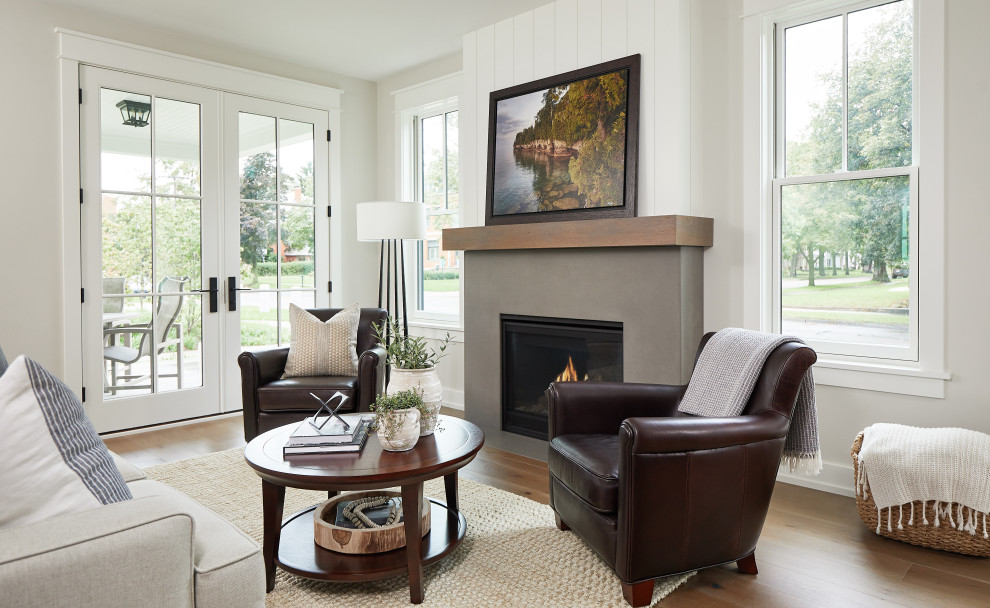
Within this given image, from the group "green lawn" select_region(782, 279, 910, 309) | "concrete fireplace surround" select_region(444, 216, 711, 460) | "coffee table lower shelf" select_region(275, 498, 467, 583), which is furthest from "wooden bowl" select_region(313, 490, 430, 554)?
"green lawn" select_region(782, 279, 910, 309)

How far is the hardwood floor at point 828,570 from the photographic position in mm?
2057

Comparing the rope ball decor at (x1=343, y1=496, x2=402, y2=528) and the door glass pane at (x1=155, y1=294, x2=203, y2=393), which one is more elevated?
the door glass pane at (x1=155, y1=294, x2=203, y2=393)

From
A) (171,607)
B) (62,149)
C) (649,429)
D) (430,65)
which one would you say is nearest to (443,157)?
(430,65)

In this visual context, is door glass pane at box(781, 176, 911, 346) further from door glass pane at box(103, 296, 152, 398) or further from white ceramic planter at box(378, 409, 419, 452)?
door glass pane at box(103, 296, 152, 398)

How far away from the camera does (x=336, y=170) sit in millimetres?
5395

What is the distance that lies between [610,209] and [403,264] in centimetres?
222

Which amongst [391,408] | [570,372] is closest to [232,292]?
[570,372]

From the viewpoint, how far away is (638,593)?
2006 mm

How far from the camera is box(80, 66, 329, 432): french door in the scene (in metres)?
4.17

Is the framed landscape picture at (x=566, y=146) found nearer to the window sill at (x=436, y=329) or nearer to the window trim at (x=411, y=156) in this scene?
the window sill at (x=436, y=329)

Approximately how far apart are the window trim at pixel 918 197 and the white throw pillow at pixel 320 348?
2.28m

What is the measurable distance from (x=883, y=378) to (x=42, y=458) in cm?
312

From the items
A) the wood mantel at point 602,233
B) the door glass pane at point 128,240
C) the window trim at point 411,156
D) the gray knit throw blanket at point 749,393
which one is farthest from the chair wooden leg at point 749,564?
the door glass pane at point 128,240

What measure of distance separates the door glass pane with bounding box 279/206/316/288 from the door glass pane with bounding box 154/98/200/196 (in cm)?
73
